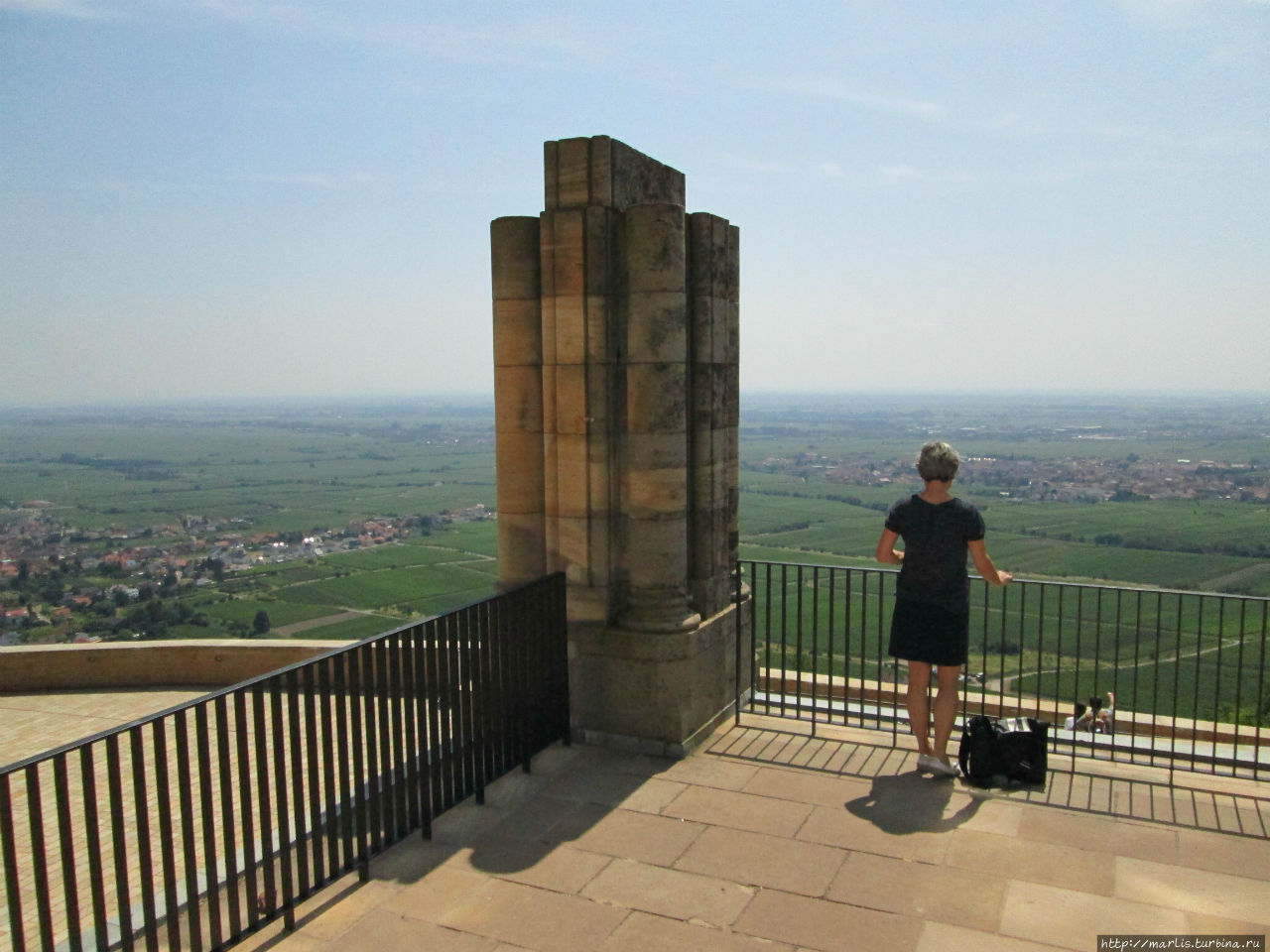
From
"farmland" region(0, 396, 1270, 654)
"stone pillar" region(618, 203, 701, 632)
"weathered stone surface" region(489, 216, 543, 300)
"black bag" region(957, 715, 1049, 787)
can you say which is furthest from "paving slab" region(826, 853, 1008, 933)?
"farmland" region(0, 396, 1270, 654)

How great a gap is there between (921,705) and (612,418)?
2625 mm

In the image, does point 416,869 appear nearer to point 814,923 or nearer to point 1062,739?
point 814,923

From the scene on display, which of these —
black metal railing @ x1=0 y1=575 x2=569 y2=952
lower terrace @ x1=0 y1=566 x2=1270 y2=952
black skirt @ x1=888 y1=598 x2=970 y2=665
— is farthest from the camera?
black skirt @ x1=888 y1=598 x2=970 y2=665

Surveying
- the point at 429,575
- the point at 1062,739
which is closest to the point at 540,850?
the point at 1062,739

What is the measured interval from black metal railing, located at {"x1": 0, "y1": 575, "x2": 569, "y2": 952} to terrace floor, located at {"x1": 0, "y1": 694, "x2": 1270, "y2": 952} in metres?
0.20

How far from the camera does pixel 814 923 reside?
3969 millimetres

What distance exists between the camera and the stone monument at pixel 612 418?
5859 millimetres

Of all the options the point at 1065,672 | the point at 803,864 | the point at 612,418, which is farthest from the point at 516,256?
the point at 1065,672

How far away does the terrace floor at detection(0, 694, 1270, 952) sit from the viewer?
390 centimetres

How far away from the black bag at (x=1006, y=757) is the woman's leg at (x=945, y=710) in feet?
0.58

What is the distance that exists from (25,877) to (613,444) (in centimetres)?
420

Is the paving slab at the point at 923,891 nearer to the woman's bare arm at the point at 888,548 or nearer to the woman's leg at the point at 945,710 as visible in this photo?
the woman's leg at the point at 945,710

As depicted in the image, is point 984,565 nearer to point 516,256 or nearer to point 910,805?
point 910,805

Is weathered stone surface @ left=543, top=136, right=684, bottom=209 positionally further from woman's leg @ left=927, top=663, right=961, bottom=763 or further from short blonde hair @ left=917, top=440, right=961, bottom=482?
woman's leg @ left=927, top=663, right=961, bottom=763
